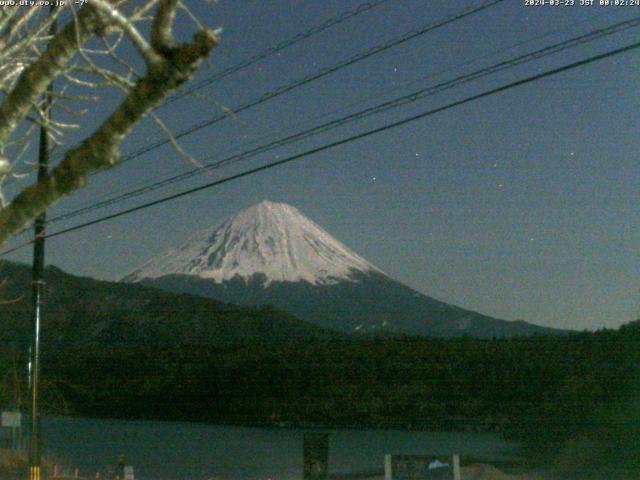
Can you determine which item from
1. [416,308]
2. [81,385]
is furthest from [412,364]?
[416,308]

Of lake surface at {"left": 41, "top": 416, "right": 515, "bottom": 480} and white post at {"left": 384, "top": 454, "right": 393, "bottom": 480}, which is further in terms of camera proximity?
lake surface at {"left": 41, "top": 416, "right": 515, "bottom": 480}

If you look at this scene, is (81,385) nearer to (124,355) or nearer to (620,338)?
(124,355)

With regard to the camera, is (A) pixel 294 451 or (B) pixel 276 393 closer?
(A) pixel 294 451

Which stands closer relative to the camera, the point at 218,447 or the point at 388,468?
the point at 388,468

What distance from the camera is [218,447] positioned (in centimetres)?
5266

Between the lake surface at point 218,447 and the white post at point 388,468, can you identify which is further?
the lake surface at point 218,447

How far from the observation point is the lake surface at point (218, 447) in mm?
41206

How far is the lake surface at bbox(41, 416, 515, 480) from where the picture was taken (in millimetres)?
41206

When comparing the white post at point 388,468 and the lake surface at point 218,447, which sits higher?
the white post at point 388,468

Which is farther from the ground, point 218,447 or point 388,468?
point 388,468

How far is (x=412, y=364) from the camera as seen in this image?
6512cm

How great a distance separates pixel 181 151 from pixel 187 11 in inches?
34.0

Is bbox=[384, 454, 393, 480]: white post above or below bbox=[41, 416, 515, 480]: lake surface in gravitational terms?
above

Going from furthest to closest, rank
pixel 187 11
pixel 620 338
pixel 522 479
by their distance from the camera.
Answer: pixel 620 338 < pixel 522 479 < pixel 187 11
